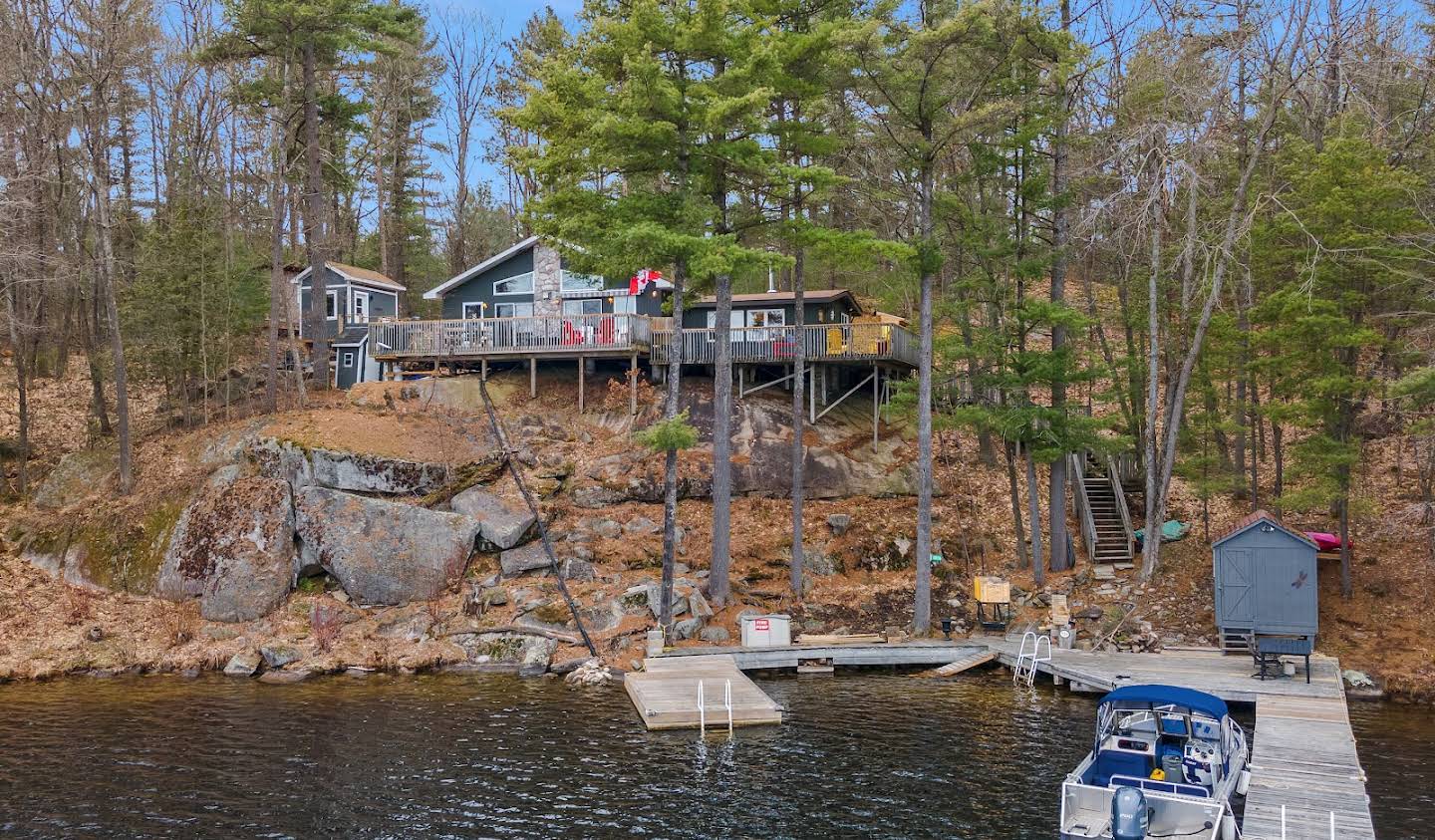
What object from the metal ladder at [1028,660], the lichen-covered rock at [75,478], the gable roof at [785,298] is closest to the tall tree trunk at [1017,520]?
the metal ladder at [1028,660]

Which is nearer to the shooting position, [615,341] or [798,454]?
[798,454]

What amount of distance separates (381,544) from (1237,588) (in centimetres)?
1994

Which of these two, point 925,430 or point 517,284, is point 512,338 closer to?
point 517,284

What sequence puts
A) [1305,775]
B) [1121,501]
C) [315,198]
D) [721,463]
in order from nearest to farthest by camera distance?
[1305,775] < [721,463] < [1121,501] < [315,198]

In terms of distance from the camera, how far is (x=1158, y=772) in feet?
42.8

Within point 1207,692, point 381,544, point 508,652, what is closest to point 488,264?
point 381,544

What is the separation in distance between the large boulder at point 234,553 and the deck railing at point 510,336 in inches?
347

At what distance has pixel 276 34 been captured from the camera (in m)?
29.7

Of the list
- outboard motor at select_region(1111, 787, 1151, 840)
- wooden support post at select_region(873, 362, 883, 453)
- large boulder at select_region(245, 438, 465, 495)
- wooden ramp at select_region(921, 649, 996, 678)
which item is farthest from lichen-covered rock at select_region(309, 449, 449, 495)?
outboard motor at select_region(1111, 787, 1151, 840)

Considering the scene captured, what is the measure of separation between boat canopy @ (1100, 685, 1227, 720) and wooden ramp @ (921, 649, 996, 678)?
789 centimetres

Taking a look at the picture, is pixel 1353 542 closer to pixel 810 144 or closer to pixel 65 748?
pixel 810 144

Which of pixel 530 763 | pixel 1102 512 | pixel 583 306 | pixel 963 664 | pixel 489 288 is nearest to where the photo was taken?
pixel 530 763

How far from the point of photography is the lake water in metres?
13.0

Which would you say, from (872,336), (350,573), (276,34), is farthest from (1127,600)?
(276,34)
